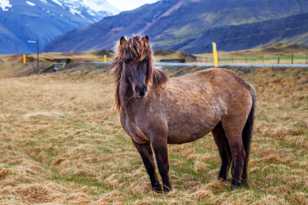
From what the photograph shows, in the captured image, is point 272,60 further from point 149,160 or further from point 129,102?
point 129,102

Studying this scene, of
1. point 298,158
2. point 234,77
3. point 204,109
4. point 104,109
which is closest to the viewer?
point 204,109

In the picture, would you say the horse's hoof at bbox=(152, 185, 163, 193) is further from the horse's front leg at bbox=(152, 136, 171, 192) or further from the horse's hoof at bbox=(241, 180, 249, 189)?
the horse's hoof at bbox=(241, 180, 249, 189)

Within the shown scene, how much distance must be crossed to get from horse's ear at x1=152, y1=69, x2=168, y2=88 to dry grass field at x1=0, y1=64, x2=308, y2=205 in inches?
84.4

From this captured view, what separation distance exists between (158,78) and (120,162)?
3.85 metres

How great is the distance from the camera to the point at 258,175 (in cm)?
1008

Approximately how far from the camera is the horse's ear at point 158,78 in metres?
8.59

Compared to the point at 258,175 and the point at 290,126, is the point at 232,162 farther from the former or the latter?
the point at 290,126

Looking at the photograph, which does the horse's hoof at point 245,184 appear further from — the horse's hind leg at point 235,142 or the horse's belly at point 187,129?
the horse's belly at point 187,129

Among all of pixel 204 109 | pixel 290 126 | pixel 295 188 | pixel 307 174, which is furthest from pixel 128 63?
pixel 290 126

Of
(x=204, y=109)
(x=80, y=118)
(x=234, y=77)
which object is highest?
(x=234, y=77)

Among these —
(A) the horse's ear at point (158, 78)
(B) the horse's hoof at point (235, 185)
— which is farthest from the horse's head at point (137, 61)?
(B) the horse's hoof at point (235, 185)

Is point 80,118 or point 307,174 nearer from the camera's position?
point 307,174

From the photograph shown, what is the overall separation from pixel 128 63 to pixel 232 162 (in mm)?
3125

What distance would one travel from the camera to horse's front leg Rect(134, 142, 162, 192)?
28.6 feet
